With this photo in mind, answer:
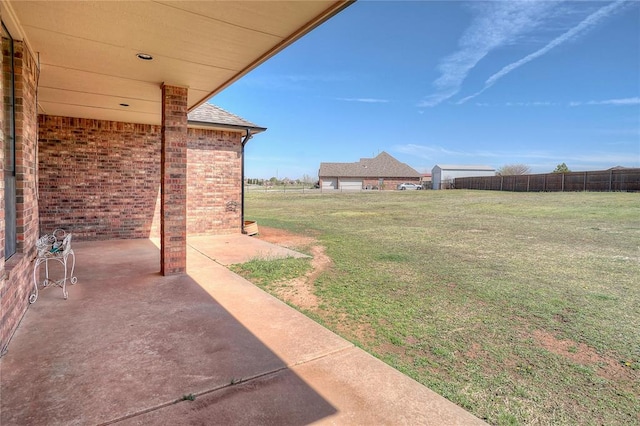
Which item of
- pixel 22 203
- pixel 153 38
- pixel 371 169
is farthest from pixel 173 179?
pixel 371 169

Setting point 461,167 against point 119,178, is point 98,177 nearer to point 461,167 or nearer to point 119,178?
point 119,178

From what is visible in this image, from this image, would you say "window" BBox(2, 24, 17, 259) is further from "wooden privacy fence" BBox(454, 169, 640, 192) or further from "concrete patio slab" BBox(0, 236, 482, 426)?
"wooden privacy fence" BBox(454, 169, 640, 192)

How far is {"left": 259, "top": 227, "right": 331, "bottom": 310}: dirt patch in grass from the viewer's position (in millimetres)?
4648

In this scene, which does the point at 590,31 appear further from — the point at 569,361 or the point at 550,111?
the point at 569,361

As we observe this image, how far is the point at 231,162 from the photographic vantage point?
384 inches

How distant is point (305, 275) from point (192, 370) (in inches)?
134

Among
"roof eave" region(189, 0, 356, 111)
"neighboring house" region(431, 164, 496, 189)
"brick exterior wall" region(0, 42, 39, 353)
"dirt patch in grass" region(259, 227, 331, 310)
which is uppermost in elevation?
"neighboring house" region(431, 164, 496, 189)

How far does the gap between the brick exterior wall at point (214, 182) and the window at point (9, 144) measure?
565 centimetres

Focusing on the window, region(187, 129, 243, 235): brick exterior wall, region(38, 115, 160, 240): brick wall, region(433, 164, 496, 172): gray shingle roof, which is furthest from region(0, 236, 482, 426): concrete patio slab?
region(433, 164, 496, 172): gray shingle roof

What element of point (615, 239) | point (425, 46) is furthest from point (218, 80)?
point (425, 46)

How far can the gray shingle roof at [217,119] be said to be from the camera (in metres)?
8.84

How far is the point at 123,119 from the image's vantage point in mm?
8023

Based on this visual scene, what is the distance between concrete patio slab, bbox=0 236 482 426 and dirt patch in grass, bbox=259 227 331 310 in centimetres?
50

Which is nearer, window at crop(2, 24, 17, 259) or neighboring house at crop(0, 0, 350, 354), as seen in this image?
neighboring house at crop(0, 0, 350, 354)
